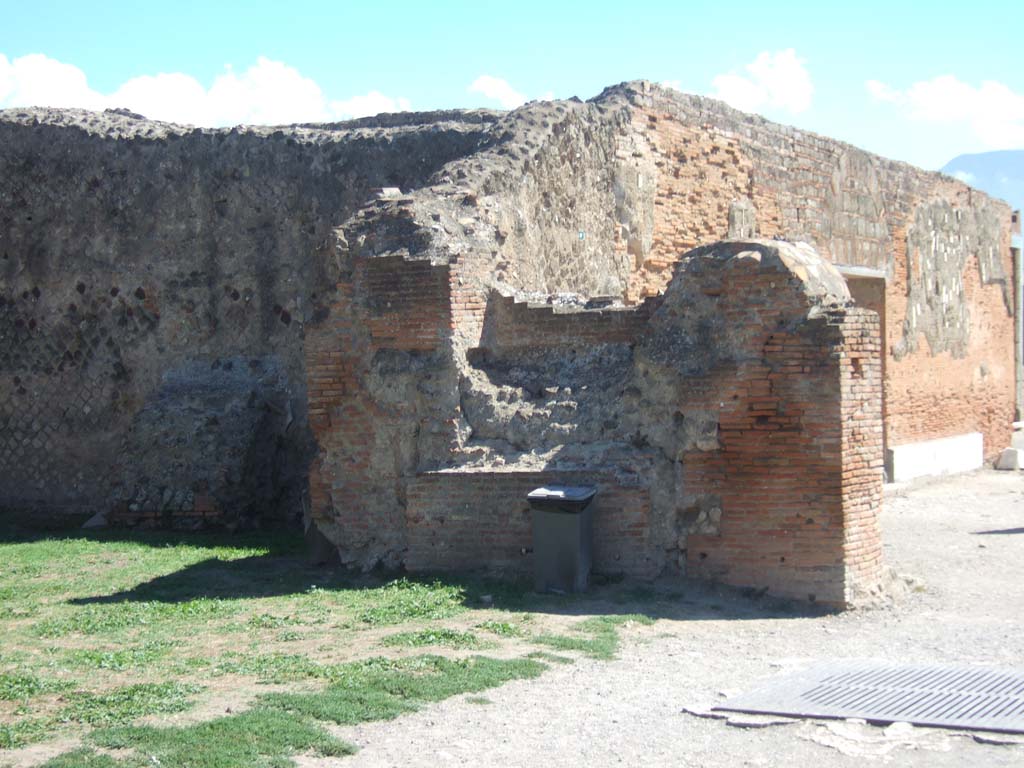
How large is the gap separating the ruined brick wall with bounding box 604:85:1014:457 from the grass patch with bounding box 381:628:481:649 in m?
6.00

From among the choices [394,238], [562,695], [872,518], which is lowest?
[562,695]

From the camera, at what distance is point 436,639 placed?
671cm

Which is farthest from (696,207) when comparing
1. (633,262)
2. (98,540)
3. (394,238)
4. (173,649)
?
(173,649)

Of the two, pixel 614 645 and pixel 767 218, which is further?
pixel 767 218

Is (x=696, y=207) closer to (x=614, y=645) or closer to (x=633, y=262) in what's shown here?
(x=633, y=262)

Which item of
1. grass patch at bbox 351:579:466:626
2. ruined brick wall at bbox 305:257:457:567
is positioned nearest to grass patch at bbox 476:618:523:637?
grass patch at bbox 351:579:466:626

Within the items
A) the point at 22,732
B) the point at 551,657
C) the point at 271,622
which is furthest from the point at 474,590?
the point at 22,732

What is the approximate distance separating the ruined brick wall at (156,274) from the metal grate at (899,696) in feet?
22.8

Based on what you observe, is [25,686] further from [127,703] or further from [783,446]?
[783,446]

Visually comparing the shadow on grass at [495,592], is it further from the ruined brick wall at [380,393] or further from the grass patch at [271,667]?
the grass patch at [271,667]

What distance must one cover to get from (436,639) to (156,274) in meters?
7.33

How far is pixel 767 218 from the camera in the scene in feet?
46.8

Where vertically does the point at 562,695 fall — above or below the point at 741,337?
below

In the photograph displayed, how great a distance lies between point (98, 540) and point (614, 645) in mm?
6029
